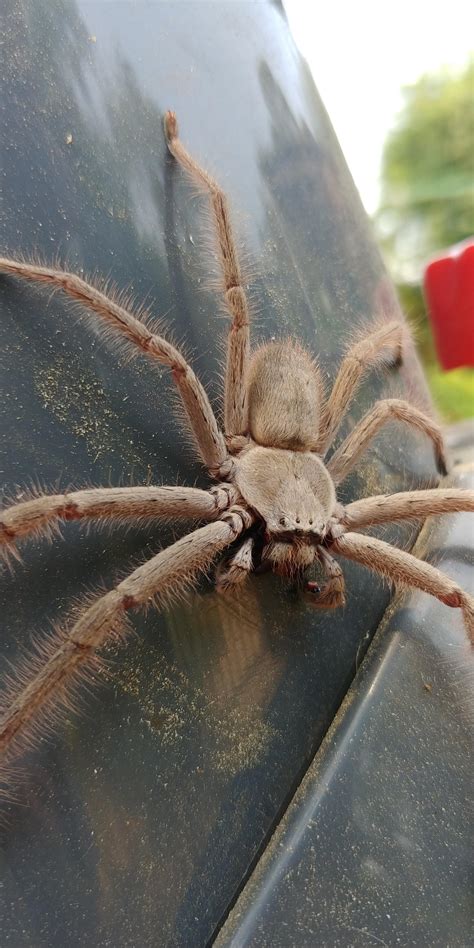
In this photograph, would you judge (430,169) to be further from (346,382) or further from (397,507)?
(397,507)

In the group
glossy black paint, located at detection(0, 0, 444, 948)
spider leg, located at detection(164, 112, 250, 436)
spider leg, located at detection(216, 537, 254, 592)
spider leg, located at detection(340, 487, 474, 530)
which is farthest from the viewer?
spider leg, located at detection(340, 487, 474, 530)

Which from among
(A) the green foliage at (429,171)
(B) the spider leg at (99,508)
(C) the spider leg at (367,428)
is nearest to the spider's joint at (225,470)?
(B) the spider leg at (99,508)

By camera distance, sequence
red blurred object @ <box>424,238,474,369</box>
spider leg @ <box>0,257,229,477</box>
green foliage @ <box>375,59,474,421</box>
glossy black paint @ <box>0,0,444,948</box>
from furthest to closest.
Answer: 1. green foliage @ <box>375,59,474,421</box>
2. red blurred object @ <box>424,238,474,369</box>
3. spider leg @ <box>0,257,229,477</box>
4. glossy black paint @ <box>0,0,444,948</box>

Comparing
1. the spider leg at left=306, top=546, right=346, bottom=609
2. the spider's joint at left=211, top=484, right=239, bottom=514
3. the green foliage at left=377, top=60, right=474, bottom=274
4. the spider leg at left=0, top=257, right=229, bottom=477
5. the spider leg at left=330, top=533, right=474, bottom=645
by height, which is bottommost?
the spider leg at left=330, top=533, right=474, bottom=645

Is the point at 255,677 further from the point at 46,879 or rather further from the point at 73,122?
the point at 73,122

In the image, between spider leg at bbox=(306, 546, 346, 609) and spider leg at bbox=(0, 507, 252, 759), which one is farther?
spider leg at bbox=(306, 546, 346, 609)

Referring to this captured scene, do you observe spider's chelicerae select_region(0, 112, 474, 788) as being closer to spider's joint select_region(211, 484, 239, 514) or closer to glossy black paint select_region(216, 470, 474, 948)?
spider's joint select_region(211, 484, 239, 514)

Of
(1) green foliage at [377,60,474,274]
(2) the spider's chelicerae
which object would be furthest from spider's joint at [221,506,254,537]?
(1) green foliage at [377,60,474,274]

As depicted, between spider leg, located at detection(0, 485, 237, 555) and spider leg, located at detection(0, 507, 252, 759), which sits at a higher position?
spider leg, located at detection(0, 485, 237, 555)
